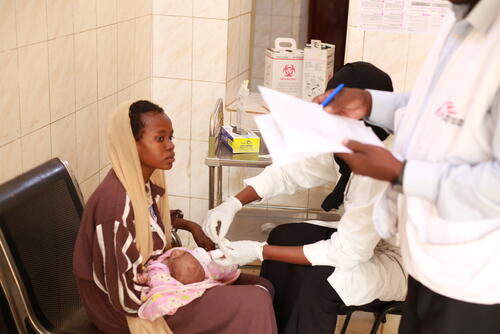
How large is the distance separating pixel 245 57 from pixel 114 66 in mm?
1029

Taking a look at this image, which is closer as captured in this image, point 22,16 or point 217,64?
point 22,16

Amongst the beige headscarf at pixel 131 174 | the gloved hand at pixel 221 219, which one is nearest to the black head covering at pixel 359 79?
the gloved hand at pixel 221 219

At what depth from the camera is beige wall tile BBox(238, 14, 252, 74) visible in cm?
368

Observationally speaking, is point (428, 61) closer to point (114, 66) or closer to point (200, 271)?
point (200, 271)

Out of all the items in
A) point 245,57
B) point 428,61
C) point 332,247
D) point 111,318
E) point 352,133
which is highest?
point 428,61

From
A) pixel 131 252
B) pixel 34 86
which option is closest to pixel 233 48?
pixel 34 86

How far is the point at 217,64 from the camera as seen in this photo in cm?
345

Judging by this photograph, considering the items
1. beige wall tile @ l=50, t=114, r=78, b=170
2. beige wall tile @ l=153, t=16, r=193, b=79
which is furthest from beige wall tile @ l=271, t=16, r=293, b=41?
beige wall tile @ l=50, t=114, r=78, b=170

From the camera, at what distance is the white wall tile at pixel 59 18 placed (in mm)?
2346

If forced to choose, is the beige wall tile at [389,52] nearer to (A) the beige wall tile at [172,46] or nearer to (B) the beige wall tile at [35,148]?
(A) the beige wall tile at [172,46]

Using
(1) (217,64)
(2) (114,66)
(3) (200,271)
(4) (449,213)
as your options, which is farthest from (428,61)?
(1) (217,64)

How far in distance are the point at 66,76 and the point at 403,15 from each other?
1586 mm

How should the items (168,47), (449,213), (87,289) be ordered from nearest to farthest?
(449,213)
(87,289)
(168,47)

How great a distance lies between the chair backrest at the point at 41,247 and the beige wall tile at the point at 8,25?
0.37 m
